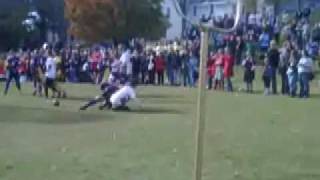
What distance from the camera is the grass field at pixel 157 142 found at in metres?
12.5

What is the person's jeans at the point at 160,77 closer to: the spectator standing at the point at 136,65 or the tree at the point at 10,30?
the spectator standing at the point at 136,65

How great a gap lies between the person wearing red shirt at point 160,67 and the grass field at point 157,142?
11.6 m

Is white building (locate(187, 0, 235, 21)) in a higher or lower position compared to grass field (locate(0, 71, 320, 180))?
higher

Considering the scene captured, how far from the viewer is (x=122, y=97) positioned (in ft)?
75.7

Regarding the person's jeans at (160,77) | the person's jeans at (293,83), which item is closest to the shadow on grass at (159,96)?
the person's jeans at (293,83)

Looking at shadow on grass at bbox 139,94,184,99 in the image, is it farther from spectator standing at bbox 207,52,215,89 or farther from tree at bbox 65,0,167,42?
tree at bbox 65,0,167,42

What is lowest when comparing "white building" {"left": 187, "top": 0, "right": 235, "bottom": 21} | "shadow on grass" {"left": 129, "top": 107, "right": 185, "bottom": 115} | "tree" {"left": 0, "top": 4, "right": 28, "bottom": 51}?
"shadow on grass" {"left": 129, "top": 107, "right": 185, "bottom": 115}

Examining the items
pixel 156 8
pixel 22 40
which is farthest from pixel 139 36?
pixel 22 40

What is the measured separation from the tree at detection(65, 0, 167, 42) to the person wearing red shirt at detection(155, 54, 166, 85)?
95.0 feet

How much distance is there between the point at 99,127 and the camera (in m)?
18.7

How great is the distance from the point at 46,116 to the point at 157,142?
636 centimetres

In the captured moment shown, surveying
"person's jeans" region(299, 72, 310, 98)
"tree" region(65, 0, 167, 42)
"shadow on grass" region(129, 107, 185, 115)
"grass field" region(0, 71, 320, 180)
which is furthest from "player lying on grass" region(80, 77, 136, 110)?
"tree" region(65, 0, 167, 42)

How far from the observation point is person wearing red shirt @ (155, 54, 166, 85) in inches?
1477

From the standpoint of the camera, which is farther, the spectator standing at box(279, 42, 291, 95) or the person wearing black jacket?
the person wearing black jacket
